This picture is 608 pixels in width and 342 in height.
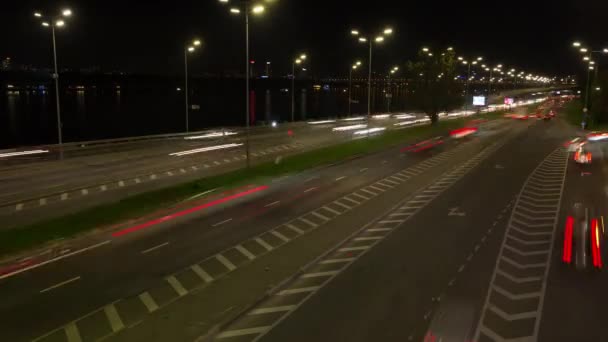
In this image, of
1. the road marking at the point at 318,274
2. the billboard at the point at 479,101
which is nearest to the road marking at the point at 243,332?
the road marking at the point at 318,274

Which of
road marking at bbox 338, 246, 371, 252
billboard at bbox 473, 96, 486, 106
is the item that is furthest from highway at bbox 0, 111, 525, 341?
billboard at bbox 473, 96, 486, 106

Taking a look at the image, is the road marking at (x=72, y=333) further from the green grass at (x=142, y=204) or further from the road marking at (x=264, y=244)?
the road marking at (x=264, y=244)

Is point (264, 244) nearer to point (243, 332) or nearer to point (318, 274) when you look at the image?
point (318, 274)

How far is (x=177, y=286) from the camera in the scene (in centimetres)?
1501

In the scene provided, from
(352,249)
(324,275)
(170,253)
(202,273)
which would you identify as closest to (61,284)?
(170,253)

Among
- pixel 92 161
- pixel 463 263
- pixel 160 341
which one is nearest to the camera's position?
pixel 160 341

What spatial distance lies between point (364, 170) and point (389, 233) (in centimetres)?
1517

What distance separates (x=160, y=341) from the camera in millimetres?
11773

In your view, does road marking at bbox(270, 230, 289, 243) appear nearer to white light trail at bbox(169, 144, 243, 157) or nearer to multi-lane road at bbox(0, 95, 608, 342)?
multi-lane road at bbox(0, 95, 608, 342)

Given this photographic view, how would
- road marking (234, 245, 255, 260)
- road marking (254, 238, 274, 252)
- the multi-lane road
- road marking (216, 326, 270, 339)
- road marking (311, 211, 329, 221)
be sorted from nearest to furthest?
road marking (216, 326, 270, 339)
the multi-lane road
road marking (234, 245, 255, 260)
road marking (254, 238, 274, 252)
road marking (311, 211, 329, 221)

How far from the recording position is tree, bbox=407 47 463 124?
71.1 metres

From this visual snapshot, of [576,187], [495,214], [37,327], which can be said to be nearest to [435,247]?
[495,214]

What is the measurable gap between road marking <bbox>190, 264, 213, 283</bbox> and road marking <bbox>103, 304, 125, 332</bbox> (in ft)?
9.34

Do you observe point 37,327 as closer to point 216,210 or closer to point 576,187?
point 216,210
